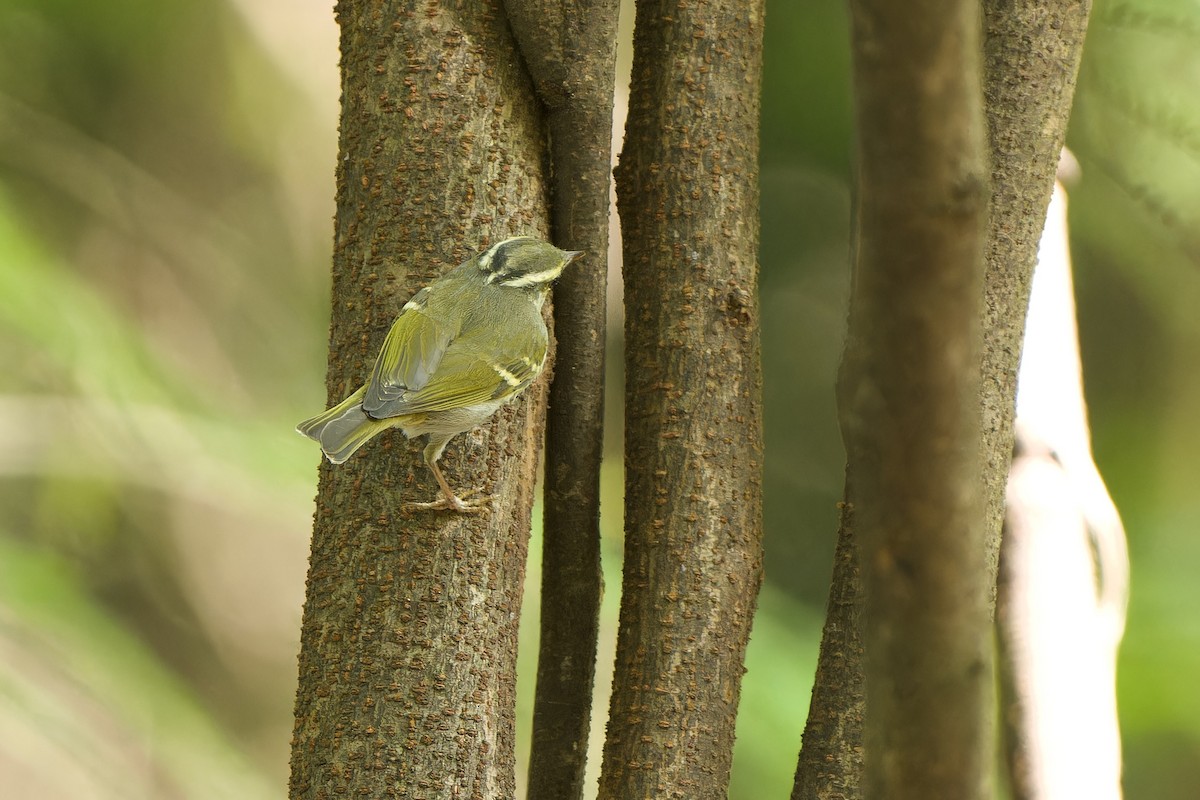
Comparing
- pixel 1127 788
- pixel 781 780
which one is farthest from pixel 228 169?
pixel 1127 788

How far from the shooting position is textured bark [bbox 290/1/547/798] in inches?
61.5

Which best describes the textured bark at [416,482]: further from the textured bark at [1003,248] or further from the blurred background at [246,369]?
the blurred background at [246,369]

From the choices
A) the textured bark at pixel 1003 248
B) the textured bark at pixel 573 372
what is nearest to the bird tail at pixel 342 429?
the textured bark at pixel 573 372

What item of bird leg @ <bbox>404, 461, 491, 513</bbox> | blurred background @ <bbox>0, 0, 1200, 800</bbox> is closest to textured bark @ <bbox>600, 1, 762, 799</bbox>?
bird leg @ <bbox>404, 461, 491, 513</bbox>

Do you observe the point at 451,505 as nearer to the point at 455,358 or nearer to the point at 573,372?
the point at 455,358

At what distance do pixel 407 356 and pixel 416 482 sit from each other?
0.18 meters

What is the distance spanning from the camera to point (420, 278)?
170 centimetres

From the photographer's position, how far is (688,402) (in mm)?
1835

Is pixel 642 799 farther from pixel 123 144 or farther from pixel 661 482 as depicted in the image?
pixel 123 144

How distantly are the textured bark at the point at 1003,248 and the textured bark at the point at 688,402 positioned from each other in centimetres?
14

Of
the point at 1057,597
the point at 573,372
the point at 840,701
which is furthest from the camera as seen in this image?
the point at 1057,597

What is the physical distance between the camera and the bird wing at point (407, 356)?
158 centimetres

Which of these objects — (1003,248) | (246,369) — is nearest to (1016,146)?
(1003,248)

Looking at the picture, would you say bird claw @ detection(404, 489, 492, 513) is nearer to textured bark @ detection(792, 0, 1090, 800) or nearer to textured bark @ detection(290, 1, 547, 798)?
textured bark @ detection(290, 1, 547, 798)
